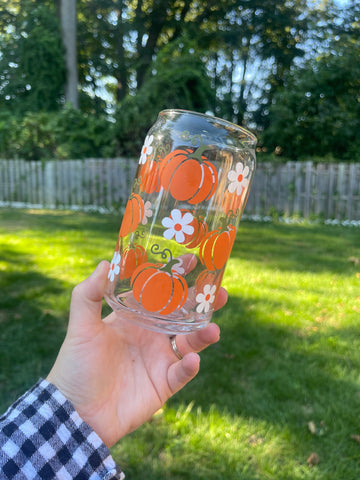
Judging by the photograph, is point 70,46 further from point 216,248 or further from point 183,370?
point 183,370

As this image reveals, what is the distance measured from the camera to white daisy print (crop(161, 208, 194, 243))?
46.7 inches

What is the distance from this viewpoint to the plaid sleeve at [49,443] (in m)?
1.01

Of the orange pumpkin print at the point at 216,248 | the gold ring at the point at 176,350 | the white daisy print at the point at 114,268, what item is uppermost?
the orange pumpkin print at the point at 216,248

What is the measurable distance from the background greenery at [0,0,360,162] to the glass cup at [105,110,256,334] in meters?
10.5

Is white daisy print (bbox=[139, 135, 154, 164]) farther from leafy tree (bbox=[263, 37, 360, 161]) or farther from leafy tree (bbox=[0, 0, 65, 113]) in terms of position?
leafy tree (bbox=[0, 0, 65, 113])

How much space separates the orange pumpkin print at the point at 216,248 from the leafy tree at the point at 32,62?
1640cm

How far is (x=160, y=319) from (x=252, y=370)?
1.64m

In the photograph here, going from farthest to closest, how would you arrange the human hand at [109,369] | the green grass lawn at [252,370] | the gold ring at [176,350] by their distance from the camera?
the green grass lawn at [252,370], the gold ring at [176,350], the human hand at [109,369]

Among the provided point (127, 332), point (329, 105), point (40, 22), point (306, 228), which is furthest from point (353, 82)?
point (127, 332)

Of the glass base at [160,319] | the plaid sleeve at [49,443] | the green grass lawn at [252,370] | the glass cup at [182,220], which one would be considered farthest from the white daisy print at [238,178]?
the green grass lawn at [252,370]

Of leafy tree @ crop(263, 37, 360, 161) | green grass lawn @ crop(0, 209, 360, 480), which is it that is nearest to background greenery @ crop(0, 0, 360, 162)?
leafy tree @ crop(263, 37, 360, 161)

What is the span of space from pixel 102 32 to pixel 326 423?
20784mm

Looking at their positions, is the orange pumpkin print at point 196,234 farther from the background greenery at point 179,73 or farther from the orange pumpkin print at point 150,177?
the background greenery at point 179,73

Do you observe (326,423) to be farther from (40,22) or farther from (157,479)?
(40,22)
